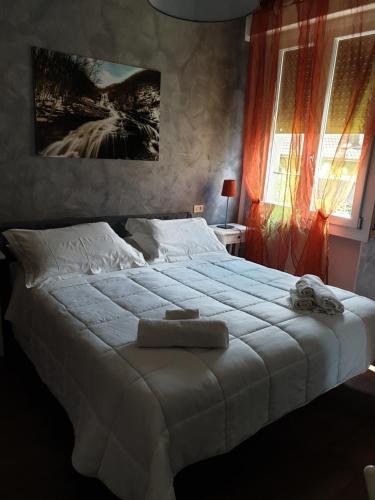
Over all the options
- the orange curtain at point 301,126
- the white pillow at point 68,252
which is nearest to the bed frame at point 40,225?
the white pillow at point 68,252

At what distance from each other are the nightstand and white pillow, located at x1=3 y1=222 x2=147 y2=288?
1150 millimetres

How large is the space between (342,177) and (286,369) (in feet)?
6.75

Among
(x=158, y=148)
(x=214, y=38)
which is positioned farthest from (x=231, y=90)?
(x=158, y=148)

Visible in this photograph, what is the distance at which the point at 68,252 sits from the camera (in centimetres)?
266

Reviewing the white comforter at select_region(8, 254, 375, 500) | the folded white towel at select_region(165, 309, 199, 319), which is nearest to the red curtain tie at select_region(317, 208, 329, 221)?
the white comforter at select_region(8, 254, 375, 500)

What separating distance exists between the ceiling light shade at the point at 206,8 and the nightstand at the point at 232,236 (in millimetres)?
2276

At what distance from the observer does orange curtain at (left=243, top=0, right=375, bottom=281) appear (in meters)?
3.11

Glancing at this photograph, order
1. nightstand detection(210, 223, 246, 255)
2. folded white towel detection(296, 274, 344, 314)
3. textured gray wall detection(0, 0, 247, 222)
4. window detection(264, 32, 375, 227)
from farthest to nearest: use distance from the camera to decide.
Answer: nightstand detection(210, 223, 246, 255), window detection(264, 32, 375, 227), textured gray wall detection(0, 0, 247, 222), folded white towel detection(296, 274, 344, 314)

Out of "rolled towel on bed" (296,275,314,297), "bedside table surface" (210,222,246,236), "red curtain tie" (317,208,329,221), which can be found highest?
"red curtain tie" (317,208,329,221)

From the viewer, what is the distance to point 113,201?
11.4 feet

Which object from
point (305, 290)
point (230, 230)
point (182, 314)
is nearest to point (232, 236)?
point (230, 230)

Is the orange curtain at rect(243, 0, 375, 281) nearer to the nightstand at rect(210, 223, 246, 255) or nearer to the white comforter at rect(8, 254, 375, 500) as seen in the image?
the nightstand at rect(210, 223, 246, 255)

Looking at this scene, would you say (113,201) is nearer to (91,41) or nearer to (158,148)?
(158,148)

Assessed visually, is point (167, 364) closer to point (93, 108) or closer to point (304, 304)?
point (304, 304)
